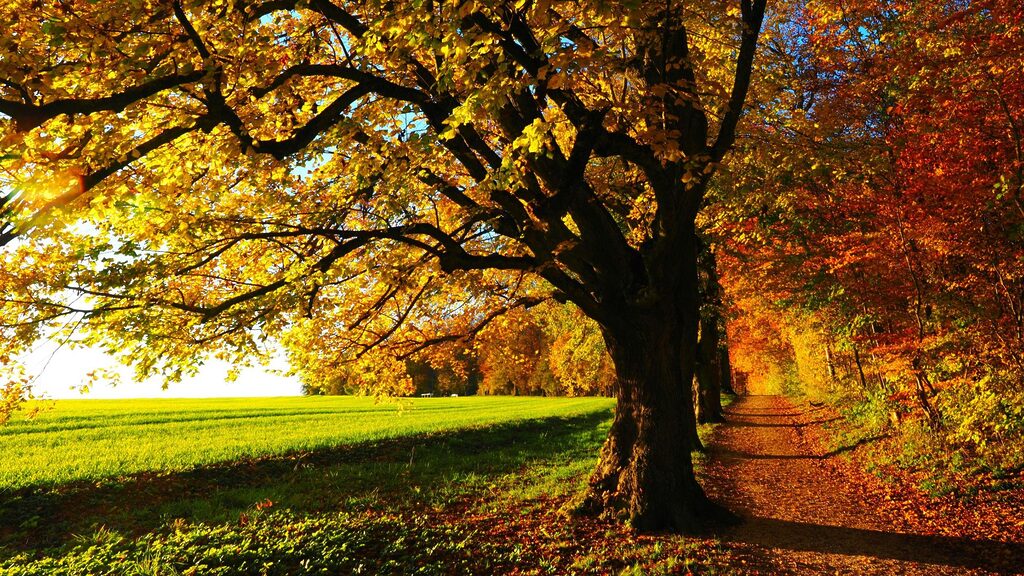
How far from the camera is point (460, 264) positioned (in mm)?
7930

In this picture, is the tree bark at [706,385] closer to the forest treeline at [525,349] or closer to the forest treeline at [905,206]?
the forest treeline at [525,349]

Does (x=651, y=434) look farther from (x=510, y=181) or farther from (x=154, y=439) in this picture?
(x=154, y=439)

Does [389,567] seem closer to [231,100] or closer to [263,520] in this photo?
[263,520]

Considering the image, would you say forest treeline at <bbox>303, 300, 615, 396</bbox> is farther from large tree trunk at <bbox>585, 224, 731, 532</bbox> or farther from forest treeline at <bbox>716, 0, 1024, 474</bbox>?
forest treeline at <bbox>716, 0, 1024, 474</bbox>

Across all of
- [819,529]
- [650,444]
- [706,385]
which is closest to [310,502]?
[650,444]

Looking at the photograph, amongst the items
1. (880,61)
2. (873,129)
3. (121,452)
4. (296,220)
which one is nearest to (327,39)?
(296,220)

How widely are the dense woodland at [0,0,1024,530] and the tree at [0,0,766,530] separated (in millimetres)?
54

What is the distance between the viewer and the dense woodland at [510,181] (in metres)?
5.59

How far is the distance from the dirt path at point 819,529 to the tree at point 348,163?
1416 mm

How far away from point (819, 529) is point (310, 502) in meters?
10.4

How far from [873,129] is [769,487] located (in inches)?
395

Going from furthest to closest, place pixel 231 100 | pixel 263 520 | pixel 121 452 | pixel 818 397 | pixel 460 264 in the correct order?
pixel 818 397 → pixel 121 452 → pixel 263 520 → pixel 460 264 → pixel 231 100

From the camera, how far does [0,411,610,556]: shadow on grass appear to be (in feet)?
36.6

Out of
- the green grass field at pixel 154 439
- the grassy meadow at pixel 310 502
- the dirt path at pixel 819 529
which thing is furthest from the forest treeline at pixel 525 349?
the dirt path at pixel 819 529
